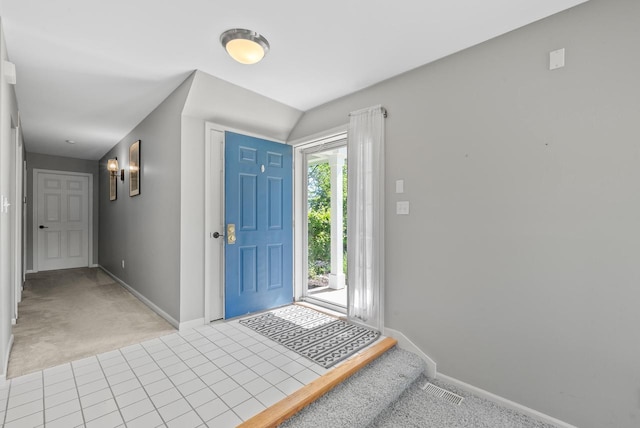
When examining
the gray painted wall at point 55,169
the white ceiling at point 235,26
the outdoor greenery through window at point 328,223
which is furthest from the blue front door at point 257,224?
the gray painted wall at point 55,169

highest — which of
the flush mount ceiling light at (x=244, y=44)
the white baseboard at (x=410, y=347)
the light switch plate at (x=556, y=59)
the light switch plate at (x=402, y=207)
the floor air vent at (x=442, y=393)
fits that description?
the flush mount ceiling light at (x=244, y=44)

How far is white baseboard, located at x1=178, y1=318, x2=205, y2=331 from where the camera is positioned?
109 inches

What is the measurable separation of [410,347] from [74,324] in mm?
3289

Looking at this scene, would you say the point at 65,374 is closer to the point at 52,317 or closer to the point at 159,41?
the point at 52,317

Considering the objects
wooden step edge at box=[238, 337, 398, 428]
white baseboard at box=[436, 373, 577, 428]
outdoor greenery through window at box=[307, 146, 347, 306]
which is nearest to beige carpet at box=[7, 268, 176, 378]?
wooden step edge at box=[238, 337, 398, 428]

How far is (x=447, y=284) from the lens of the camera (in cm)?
221

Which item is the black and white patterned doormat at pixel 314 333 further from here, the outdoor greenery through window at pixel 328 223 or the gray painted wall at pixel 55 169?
the gray painted wall at pixel 55 169

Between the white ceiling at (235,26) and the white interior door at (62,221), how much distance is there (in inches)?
138

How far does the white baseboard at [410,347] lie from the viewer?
7.43 feet

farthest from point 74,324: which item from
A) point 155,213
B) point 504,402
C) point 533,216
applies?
point 533,216

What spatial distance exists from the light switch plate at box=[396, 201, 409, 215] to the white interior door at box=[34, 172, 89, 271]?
22.3 feet

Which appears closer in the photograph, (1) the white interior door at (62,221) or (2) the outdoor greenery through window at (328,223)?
(2) the outdoor greenery through window at (328,223)

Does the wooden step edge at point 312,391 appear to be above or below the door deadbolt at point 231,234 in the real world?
below

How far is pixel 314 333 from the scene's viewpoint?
2672 mm
